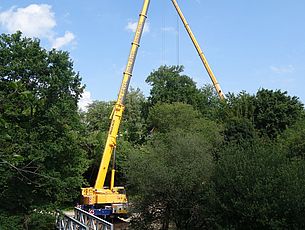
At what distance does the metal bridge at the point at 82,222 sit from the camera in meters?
14.8

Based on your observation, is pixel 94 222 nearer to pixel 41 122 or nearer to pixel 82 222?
pixel 82 222

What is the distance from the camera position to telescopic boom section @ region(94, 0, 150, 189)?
21.9 meters

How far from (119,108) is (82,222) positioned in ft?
25.0

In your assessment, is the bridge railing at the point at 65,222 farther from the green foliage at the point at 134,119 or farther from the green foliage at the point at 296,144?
the green foliage at the point at 134,119

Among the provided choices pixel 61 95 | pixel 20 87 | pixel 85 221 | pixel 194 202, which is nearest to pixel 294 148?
pixel 194 202

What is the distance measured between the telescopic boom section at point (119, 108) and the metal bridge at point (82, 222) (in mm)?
3021

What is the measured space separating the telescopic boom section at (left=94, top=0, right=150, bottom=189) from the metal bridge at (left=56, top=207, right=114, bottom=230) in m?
3.02

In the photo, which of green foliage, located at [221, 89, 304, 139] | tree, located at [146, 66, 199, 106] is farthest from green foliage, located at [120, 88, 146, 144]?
green foliage, located at [221, 89, 304, 139]

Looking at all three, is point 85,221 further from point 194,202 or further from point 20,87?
point 20,87

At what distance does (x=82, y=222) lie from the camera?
17688 mm

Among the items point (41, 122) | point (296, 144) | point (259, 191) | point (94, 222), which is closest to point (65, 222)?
point (94, 222)

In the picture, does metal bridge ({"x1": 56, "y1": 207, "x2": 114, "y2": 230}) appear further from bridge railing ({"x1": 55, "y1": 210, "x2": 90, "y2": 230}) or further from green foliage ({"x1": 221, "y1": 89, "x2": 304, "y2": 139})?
green foliage ({"x1": 221, "y1": 89, "x2": 304, "y2": 139})

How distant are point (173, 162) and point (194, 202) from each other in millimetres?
2132

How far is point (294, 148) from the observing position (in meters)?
19.6
